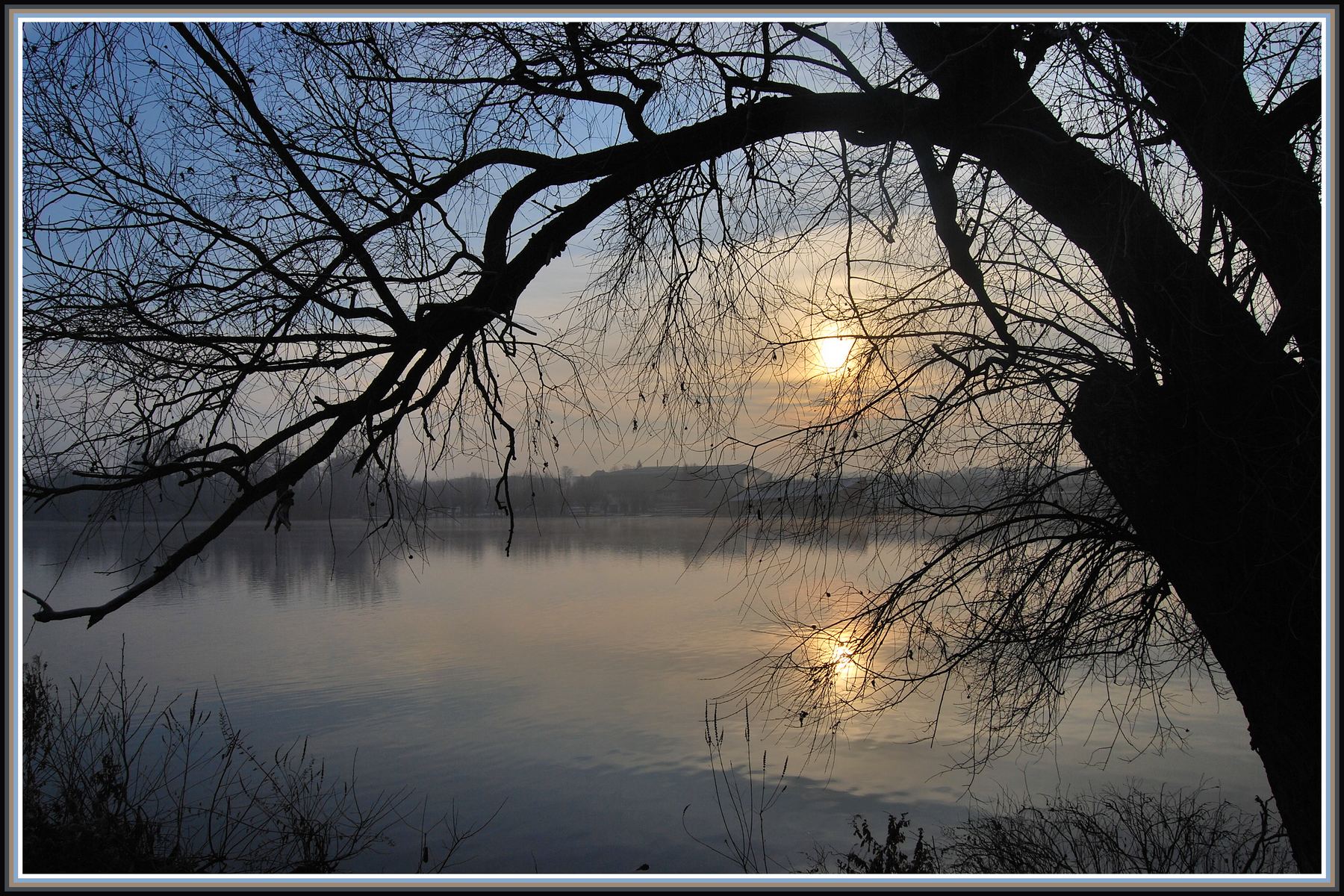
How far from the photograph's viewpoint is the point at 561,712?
24.5 ft

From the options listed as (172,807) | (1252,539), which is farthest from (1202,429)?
(172,807)

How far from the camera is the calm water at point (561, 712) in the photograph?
5125 millimetres

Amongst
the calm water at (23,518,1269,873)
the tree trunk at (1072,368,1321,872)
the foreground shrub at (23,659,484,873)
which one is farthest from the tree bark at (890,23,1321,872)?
the foreground shrub at (23,659,484,873)

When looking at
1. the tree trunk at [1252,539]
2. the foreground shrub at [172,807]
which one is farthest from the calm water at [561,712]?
the tree trunk at [1252,539]

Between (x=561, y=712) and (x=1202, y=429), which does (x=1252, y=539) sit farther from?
(x=561, y=712)

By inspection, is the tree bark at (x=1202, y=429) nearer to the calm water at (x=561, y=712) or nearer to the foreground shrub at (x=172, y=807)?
the calm water at (x=561, y=712)

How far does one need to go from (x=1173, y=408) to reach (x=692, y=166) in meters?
1.69

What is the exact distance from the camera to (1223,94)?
2104 millimetres

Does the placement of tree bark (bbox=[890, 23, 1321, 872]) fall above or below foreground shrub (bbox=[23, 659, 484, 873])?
above

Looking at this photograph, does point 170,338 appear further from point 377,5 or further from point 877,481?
point 877,481

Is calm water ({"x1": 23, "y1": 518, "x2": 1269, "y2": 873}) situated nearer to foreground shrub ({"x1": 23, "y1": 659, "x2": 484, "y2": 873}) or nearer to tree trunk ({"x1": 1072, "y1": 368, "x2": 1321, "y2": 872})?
foreground shrub ({"x1": 23, "y1": 659, "x2": 484, "y2": 873})

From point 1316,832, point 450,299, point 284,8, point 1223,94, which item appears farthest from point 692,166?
point 1316,832

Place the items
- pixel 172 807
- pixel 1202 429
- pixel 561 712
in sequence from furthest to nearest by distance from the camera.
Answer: pixel 561 712, pixel 172 807, pixel 1202 429

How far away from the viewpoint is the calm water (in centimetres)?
512
